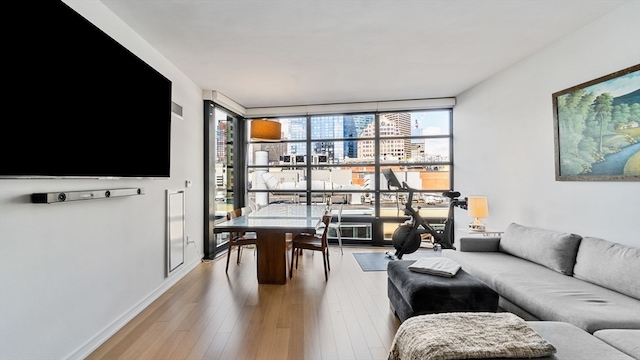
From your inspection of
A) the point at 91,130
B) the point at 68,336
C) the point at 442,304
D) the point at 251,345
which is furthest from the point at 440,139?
the point at 68,336

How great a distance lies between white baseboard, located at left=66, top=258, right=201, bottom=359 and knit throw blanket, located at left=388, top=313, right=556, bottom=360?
2.19 meters

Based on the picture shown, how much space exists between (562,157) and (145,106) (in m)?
4.10

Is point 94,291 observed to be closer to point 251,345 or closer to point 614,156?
point 251,345

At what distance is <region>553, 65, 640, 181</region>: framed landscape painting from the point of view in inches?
86.0

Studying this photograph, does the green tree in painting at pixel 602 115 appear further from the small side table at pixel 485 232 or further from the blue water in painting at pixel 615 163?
the small side table at pixel 485 232

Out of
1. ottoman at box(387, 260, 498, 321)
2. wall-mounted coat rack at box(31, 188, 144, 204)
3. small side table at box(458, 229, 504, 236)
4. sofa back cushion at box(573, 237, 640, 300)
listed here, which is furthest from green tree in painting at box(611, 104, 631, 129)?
wall-mounted coat rack at box(31, 188, 144, 204)

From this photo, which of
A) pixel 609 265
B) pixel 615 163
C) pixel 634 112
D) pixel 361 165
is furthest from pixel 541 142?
pixel 361 165

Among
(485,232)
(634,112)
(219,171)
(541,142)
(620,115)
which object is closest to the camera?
(634,112)

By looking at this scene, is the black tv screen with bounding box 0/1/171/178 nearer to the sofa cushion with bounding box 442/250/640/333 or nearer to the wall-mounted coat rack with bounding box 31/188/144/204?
the wall-mounted coat rack with bounding box 31/188/144/204

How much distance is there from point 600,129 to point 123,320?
4.56m

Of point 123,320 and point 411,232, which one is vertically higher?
point 411,232

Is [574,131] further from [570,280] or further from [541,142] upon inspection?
[570,280]

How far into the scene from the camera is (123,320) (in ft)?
7.82

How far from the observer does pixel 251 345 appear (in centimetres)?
208
